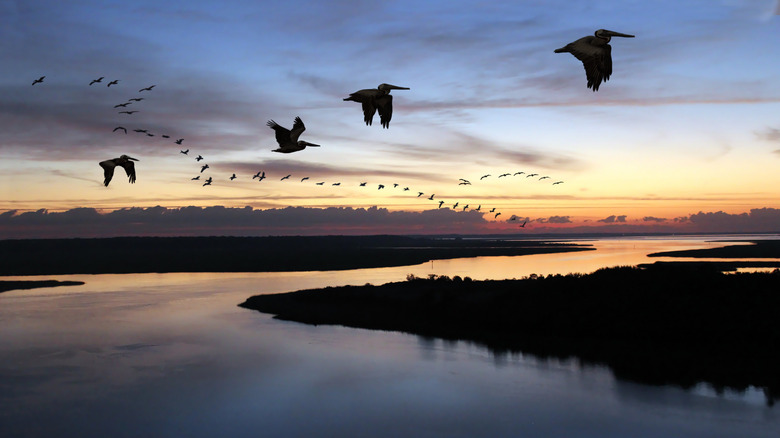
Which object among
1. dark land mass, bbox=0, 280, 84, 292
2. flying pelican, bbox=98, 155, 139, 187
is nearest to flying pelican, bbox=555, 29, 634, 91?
flying pelican, bbox=98, 155, 139, 187

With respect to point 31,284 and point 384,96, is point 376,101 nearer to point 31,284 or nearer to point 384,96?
point 384,96

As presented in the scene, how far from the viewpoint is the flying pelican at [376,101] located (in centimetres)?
1245

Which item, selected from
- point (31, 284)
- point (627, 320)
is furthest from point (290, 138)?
point (31, 284)

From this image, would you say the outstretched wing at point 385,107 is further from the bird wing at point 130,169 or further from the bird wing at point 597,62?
the bird wing at point 130,169

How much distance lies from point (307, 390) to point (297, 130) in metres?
17.2

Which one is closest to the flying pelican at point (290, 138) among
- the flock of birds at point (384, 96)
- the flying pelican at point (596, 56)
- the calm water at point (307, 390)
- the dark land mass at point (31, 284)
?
the flock of birds at point (384, 96)

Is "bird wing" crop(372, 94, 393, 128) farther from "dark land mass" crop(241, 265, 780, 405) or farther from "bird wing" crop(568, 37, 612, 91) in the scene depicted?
Result: "dark land mass" crop(241, 265, 780, 405)

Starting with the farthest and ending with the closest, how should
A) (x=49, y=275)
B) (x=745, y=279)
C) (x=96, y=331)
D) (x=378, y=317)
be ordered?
1. (x=49, y=275)
2. (x=378, y=317)
3. (x=96, y=331)
4. (x=745, y=279)

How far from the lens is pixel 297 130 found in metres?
16.2

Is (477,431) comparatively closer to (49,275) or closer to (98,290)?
(98,290)

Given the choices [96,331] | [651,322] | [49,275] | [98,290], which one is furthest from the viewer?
[49,275]

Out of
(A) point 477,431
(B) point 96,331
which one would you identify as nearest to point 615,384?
(A) point 477,431

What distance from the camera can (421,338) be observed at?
4131 cm

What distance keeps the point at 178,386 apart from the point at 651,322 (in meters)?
26.5
